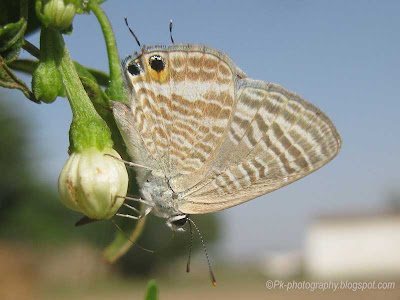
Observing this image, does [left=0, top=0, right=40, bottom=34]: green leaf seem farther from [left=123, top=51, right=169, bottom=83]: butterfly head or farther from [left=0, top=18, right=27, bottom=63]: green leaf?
[left=123, top=51, right=169, bottom=83]: butterfly head

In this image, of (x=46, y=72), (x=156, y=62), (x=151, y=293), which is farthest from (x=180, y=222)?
(x=46, y=72)

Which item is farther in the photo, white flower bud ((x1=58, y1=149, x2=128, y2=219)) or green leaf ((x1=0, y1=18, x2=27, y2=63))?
white flower bud ((x1=58, y1=149, x2=128, y2=219))

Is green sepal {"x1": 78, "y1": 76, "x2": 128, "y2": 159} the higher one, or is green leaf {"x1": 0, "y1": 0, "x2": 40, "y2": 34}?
green leaf {"x1": 0, "y1": 0, "x2": 40, "y2": 34}

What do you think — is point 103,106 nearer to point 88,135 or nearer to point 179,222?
point 88,135

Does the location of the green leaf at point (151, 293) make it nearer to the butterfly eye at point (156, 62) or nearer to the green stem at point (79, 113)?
the green stem at point (79, 113)

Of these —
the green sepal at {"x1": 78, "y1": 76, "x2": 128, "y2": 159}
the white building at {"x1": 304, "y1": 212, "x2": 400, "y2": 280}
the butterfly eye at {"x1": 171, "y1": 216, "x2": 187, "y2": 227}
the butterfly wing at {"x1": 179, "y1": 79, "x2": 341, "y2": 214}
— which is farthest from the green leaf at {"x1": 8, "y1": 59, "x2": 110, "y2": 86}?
the white building at {"x1": 304, "y1": 212, "x2": 400, "y2": 280}

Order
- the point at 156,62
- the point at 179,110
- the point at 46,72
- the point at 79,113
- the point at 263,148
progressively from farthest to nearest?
the point at 263,148, the point at 179,110, the point at 156,62, the point at 79,113, the point at 46,72
